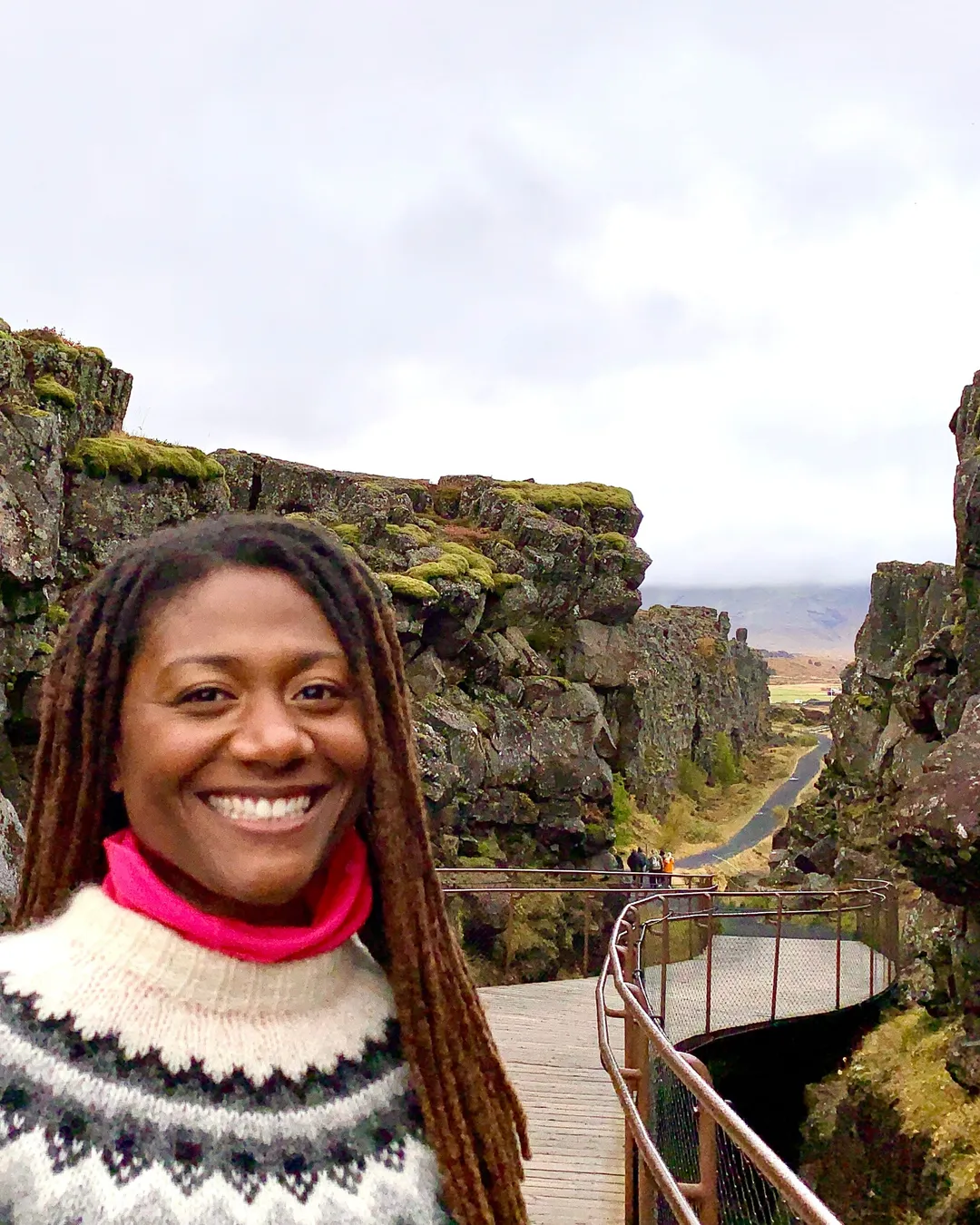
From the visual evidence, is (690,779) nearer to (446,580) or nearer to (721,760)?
(721,760)

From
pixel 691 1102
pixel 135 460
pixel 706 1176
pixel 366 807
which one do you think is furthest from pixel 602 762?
pixel 366 807

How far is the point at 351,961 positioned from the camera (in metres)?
1.74

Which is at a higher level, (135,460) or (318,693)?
(135,460)

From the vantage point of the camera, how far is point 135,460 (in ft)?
44.4

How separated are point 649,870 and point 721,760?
90.3 feet

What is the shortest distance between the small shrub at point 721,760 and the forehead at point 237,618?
148 ft

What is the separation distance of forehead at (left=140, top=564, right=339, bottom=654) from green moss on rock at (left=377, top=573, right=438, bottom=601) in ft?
48.4

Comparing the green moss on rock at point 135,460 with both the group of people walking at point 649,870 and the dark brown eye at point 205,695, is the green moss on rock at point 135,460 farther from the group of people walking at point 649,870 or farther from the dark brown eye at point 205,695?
the dark brown eye at point 205,695

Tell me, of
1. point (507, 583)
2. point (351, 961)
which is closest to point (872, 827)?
point (507, 583)

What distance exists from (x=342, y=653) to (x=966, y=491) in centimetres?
1135

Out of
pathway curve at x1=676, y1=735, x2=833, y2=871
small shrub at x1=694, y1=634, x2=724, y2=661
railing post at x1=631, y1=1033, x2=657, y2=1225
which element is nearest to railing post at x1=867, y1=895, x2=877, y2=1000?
railing post at x1=631, y1=1033, x2=657, y2=1225

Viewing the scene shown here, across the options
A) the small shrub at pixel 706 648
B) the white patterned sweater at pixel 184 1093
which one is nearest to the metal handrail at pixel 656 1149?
the white patterned sweater at pixel 184 1093

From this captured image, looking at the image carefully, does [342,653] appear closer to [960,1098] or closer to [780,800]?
[960,1098]

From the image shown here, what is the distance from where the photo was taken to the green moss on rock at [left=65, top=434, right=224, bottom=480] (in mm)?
13180
